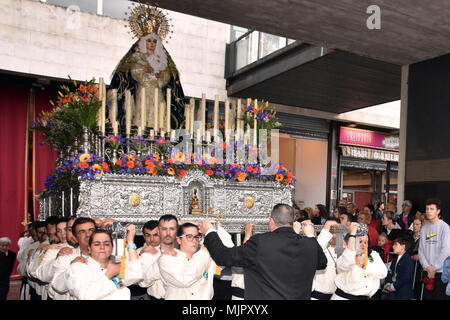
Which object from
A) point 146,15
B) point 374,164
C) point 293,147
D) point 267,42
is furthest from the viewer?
point 374,164

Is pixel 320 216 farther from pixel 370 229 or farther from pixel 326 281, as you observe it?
pixel 326 281

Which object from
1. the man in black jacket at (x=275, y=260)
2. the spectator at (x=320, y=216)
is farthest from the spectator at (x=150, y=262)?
the spectator at (x=320, y=216)

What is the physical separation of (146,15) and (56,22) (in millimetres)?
4466

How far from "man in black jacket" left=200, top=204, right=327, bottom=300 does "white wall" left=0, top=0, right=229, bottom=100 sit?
322 inches

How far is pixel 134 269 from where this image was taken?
3.69 meters

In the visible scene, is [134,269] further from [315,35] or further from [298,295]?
[315,35]

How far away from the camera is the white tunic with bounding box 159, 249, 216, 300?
147 inches

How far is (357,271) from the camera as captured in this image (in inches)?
171

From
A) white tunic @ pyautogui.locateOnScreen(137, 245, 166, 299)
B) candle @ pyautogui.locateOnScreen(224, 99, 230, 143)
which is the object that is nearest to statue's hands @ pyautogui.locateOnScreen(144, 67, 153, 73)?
candle @ pyautogui.locateOnScreen(224, 99, 230, 143)

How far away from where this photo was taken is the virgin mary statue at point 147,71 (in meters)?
6.82

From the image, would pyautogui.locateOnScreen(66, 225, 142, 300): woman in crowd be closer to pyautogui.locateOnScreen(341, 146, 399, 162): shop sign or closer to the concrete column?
the concrete column

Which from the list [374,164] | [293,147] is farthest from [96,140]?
[374,164]

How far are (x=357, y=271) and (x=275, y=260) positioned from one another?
1.19m

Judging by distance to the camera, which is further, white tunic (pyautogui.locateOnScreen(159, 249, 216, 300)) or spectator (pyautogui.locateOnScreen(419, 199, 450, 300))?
spectator (pyautogui.locateOnScreen(419, 199, 450, 300))
